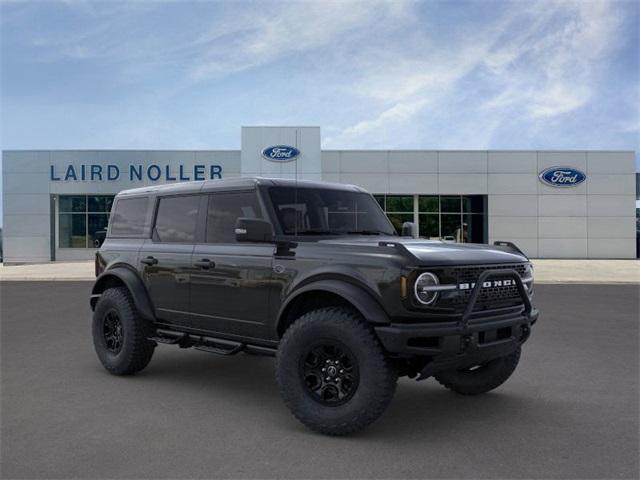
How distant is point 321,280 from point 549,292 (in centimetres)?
1274

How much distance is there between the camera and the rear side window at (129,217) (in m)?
6.78

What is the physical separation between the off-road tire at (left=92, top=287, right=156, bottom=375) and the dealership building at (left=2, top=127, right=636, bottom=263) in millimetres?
25125

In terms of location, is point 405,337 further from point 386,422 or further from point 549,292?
point 549,292

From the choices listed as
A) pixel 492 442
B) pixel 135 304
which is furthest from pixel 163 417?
pixel 492 442

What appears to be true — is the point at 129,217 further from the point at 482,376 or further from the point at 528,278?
the point at 528,278

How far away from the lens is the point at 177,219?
249 inches

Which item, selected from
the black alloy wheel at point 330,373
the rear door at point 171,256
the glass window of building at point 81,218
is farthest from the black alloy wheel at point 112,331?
the glass window of building at point 81,218

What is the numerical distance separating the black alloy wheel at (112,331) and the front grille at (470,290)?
3.90 meters

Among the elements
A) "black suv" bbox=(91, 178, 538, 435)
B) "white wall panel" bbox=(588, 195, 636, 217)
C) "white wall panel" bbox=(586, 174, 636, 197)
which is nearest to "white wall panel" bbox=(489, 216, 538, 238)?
"white wall panel" bbox=(588, 195, 636, 217)

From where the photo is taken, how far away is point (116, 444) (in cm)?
432

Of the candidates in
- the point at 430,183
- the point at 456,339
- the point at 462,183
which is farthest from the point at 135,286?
the point at 462,183

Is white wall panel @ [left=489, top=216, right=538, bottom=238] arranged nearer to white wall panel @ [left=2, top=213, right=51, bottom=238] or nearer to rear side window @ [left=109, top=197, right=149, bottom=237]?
white wall panel @ [left=2, top=213, right=51, bottom=238]

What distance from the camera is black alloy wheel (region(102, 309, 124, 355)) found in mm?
6620

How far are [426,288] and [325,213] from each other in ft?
5.75
